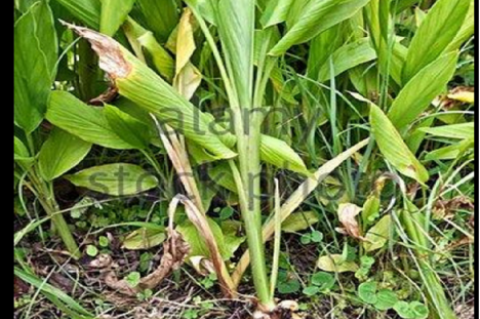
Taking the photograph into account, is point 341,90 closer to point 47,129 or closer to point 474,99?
point 474,99

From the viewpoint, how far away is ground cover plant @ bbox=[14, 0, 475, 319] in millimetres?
922

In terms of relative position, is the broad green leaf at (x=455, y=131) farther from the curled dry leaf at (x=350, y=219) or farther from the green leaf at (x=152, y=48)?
the green leaf at (x=152, y=48)

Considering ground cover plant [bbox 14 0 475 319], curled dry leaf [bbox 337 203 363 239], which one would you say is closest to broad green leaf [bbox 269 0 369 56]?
ground cover plant [bbox 14 0 475 319]

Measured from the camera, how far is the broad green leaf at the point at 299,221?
3.38 feet

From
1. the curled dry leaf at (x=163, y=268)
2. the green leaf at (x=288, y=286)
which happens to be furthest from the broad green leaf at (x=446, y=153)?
the curled dry leaf at (x=163, y=268)

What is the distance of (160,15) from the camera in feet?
3.31

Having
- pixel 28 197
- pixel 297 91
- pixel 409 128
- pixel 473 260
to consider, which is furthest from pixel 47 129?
pixel 473 260

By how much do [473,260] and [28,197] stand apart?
0.61 meters

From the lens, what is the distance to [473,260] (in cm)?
98

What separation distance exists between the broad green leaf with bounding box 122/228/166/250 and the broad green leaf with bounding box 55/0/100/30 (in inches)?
11.1

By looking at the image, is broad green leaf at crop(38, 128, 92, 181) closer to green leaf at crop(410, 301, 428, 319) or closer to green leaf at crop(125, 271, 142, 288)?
green leaf at crop(125, 271, 142, 288)

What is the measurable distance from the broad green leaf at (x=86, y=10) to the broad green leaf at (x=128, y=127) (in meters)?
0.12

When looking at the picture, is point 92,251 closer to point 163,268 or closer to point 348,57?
point 163,268

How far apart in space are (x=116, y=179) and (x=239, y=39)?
0.86ft
